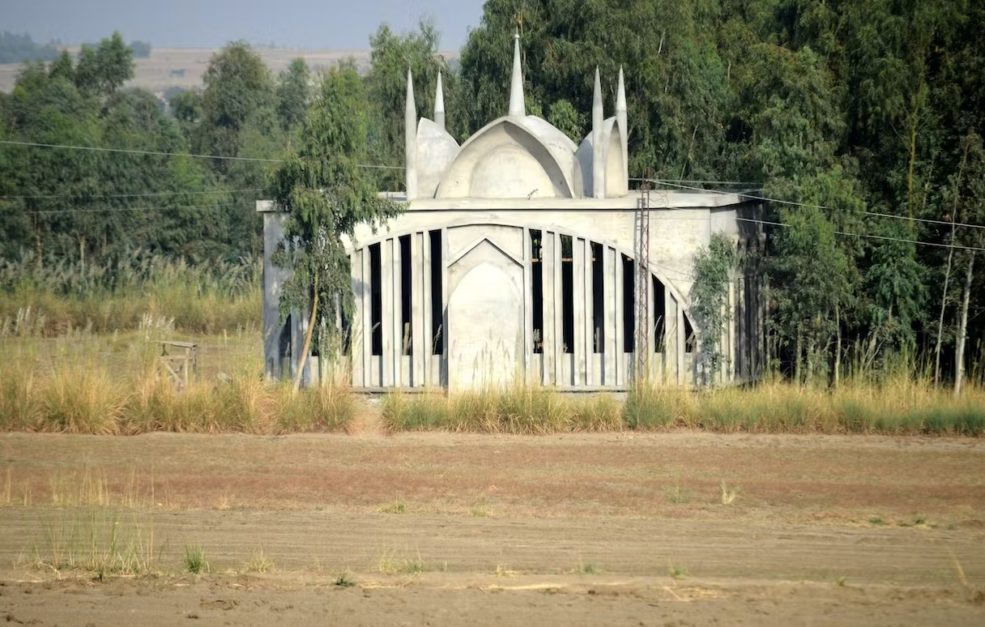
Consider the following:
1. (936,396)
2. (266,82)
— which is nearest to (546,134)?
(936,396)

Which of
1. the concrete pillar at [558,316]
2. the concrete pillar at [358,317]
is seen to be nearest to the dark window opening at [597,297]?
the concrete pillar at [558,316]

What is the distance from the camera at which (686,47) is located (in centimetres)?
3706

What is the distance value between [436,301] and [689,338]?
5057 mm

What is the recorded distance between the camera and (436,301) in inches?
1060

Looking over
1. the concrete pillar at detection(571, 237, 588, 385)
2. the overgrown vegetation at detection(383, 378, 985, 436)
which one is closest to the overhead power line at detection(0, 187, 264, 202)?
the concrete pillar at detection(571, 237, 588, 385)

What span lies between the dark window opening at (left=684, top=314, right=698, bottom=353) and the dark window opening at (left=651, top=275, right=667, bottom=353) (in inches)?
15.3

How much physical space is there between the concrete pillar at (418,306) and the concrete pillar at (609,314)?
301cm

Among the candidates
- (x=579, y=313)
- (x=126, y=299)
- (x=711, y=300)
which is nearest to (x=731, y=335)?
(x=711, y=300)

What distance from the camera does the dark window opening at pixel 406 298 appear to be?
976 inches

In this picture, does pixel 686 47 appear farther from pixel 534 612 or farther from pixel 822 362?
pixel 534 612

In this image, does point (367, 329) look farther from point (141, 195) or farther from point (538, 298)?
point (141, 195)

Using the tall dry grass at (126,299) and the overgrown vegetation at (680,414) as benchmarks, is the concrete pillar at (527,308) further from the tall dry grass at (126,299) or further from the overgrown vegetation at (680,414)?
the tall dry grass at (126,299)

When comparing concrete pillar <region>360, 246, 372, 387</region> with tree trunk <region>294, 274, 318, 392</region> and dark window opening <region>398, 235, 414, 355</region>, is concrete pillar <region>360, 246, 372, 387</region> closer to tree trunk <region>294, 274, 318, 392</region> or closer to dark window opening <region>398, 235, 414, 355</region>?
dark window opening <region>398, 235, 414, 355</region>

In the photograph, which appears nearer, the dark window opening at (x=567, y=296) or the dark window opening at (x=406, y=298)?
the dark window opening at (x=406, y=298)
